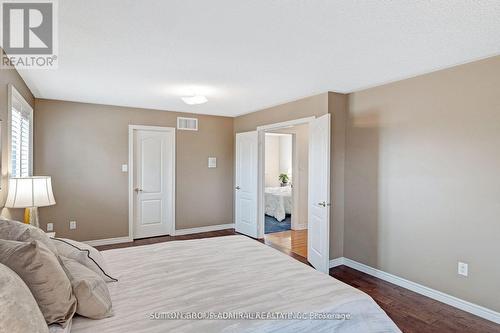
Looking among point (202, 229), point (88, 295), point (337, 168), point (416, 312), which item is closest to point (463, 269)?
point (416, 312)

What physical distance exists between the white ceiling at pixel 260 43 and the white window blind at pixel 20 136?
36 centimetres

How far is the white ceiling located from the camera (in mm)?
1825

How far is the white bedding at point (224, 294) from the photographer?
4.42 ft

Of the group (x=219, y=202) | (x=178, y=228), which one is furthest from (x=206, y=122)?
(x=178, y=228)

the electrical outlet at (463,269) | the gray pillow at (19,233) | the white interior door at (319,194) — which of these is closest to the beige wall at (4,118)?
the gray pillow at (19,233)

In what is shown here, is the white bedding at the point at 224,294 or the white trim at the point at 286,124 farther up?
the white trim at the point at 286,124

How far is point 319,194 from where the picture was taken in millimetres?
3688

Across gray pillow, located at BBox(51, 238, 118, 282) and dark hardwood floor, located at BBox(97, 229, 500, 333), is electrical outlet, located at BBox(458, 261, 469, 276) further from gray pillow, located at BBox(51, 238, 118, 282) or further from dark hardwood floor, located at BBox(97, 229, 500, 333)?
gray pillow, located at BBox(51, 238, 118, 282)

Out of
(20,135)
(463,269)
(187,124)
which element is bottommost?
(463,269)

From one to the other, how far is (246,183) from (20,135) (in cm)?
350

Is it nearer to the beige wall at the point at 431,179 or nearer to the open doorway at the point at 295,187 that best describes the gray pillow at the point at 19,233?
the open doorway at the point at 295,187

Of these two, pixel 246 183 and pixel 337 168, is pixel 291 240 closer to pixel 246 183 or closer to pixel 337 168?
pixel 246 183

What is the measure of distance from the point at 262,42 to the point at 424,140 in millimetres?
2108

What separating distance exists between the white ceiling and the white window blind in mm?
358
